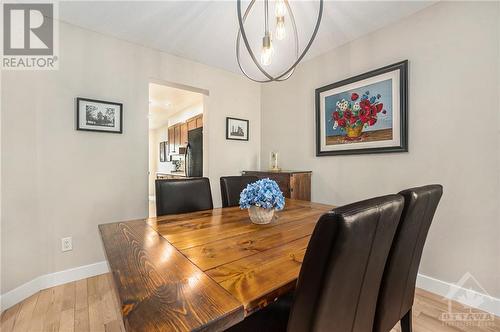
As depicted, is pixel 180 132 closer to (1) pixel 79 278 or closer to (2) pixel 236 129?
(2) pixel 236 129

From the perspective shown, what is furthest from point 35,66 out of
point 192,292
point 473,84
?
point 473,84

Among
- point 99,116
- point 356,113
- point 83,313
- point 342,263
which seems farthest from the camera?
point 356,113

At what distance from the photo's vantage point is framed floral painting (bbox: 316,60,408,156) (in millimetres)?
2014

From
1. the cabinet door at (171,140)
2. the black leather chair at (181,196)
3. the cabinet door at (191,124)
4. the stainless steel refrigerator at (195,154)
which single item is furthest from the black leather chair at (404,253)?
the cabinet door at (171,140)

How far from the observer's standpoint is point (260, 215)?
133 centimetres

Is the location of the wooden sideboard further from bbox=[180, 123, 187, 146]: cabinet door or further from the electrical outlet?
bbox=[180, 123, 187, 146]: cabinet door

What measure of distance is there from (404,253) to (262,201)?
69 cm

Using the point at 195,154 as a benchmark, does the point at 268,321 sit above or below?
below

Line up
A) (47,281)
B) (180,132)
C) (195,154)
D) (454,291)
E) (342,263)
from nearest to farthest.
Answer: (342,263)
(454,291)
(47,281)
(195,154)
(180,132)

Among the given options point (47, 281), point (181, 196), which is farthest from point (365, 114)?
point (47, 281)

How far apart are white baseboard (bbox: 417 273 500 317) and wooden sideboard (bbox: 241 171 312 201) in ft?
4.15

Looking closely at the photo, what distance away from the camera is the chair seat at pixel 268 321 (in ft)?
2.79

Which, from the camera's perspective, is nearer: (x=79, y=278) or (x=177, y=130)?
(x=79, y=278)

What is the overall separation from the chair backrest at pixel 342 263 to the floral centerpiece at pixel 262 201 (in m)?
0.65
